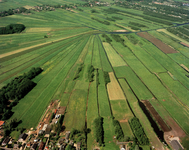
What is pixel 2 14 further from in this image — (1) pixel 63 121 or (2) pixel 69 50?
(1) pixel 63 121

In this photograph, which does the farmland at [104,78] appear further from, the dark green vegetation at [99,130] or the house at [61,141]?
the house at [61,141]

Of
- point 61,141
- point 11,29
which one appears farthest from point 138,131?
point 11,29

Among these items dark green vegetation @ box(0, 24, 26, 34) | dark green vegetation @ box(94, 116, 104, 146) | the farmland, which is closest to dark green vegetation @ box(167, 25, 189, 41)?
the farmland

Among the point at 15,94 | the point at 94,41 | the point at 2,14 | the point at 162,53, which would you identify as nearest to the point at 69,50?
the point at 94,41

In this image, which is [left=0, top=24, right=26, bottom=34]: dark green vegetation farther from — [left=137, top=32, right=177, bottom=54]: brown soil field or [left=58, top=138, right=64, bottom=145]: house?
[left=137, top=32, right=177, bottom=54]: brown soil field

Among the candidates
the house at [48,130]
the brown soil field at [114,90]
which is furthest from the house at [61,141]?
the brown soil field at [114,90]

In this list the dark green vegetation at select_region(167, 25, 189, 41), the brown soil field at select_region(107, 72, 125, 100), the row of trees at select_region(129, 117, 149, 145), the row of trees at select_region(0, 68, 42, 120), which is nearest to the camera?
the row of trees at select_region(129, 117, 149, 145)

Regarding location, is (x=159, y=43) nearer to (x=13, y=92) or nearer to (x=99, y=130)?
(x=99, y=130)
